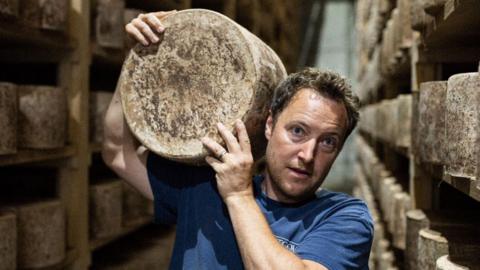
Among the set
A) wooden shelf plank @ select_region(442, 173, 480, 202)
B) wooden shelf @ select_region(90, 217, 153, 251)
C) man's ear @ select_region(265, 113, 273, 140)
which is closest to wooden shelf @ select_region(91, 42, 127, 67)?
wooden shelf @ select_region(90, 217, 153, 251)

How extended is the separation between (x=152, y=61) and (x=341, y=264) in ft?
2.93

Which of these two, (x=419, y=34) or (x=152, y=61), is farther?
(x=419, y=34)

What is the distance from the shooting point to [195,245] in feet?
6.44

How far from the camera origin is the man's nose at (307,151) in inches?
70.5

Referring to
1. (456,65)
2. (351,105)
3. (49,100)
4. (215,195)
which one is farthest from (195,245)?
(456,65)

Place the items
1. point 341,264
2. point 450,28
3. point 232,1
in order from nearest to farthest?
point 341,264
point 450,28
point 232,1

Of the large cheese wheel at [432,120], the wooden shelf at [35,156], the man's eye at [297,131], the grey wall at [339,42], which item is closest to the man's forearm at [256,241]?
the man's eye at [297,131]

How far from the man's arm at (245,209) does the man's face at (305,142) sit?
132 mm

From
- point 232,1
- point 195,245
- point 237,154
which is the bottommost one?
point 195,245

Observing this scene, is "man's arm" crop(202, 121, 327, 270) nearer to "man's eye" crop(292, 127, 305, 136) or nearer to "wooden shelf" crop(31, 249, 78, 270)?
"man's eye" crop(292, 127, 305, 136)

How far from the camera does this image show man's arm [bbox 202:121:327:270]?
160 centimetres

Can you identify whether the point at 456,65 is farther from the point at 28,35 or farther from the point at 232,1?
the point at 232,1

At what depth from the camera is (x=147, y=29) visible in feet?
6.55

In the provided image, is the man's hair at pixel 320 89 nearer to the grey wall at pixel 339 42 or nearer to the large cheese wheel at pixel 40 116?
the large cheese wheel at pixel 40 116
